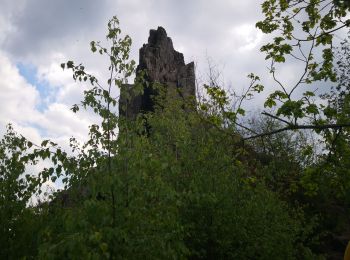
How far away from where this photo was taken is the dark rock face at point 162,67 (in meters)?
27.6

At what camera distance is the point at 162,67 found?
93.6 ft

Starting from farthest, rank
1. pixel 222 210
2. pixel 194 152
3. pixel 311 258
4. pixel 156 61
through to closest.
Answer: pixel 156 61, pixel 311 258, pixel 194 152, pixel 222 210

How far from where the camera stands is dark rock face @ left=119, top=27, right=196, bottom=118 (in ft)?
90.5

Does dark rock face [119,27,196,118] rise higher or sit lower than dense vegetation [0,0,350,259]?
higher

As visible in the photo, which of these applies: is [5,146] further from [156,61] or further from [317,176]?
[156,61]

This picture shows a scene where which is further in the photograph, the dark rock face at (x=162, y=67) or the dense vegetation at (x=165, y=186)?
the dark rock face at (x=162, y=67)

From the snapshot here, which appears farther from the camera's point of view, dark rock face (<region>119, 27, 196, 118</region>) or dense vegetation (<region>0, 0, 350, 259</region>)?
dark rock face (<region>119, 27, 196, 118</region>)

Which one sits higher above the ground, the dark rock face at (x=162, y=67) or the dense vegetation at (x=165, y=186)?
the dark rock face at (x=162, y=67)

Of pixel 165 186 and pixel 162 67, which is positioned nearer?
pixel 165 186

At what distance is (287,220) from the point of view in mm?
13453

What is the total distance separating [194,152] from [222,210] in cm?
192

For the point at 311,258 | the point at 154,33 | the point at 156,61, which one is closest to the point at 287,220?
the point at 311,258

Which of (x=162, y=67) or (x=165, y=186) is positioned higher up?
(x=162, y=67)

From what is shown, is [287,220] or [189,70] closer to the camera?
[287,220]
